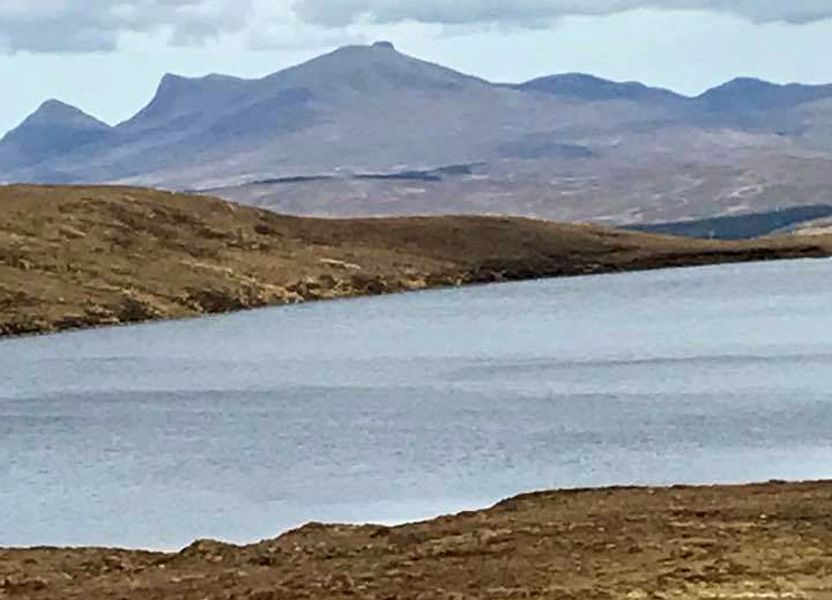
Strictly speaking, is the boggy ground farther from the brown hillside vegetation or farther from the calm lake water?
the brown hillside vegetation

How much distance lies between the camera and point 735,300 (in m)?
133

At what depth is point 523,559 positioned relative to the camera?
30.5 meters

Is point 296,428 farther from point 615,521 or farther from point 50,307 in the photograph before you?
point 50,307

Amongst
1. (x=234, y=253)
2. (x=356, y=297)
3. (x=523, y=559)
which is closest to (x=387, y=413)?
(x=523, y=559)

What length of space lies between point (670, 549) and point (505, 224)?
163 m

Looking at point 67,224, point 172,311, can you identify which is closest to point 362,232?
point 67,224

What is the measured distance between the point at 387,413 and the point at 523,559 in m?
37.3

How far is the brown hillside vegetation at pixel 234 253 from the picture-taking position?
138m

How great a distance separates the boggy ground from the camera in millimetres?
27797

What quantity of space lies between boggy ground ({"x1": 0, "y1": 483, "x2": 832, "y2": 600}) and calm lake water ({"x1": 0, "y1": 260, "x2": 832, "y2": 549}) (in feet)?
18.6

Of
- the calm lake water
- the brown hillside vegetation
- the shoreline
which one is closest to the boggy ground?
the calm lake water

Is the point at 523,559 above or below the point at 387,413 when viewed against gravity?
above

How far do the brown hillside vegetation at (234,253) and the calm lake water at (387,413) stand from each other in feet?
36.0

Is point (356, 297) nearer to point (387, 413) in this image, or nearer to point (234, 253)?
point (234, 253)
